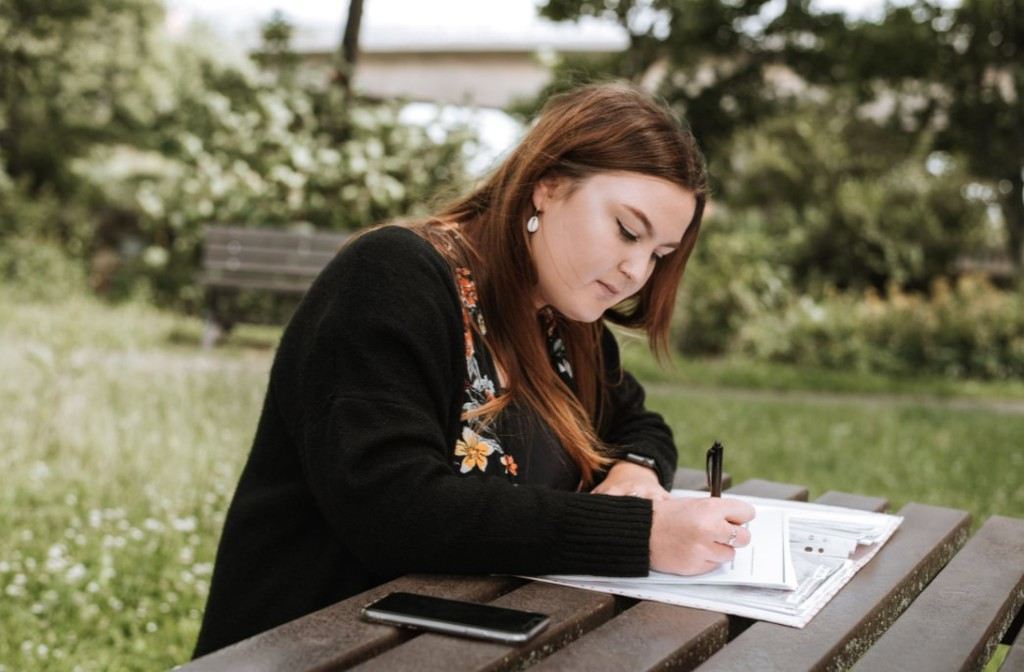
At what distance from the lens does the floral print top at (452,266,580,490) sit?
6.08ft

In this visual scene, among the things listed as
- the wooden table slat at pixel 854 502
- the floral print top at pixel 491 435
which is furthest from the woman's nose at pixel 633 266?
the wooden table slat at pixel 854 502

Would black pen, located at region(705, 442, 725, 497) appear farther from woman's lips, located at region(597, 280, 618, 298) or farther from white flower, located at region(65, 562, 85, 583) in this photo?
white flower, located at region(65, 562, 85, 583)

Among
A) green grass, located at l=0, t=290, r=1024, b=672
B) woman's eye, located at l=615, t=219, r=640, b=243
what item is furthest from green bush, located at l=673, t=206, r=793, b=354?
woman's eye, located at l=615, t=219, r=640, b=243

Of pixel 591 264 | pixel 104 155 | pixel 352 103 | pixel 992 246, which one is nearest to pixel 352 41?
pixel 352 103

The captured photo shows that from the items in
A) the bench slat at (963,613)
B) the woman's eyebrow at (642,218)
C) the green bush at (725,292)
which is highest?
the woman's eyebrow at (642,218)

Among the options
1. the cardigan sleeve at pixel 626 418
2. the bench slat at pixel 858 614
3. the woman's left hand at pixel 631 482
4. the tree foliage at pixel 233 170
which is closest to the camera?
the bench slat at pixel 858 614

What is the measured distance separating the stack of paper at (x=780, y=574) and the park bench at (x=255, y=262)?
7.15 metres

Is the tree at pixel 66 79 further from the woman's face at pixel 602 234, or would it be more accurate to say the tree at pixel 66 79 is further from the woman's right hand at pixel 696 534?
the woman's right hand at pixel 696 534

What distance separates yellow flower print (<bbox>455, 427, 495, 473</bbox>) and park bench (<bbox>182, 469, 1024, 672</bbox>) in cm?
30

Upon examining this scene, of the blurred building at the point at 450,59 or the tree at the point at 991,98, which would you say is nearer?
the tree at the point at 991,98

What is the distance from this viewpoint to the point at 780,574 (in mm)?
1600

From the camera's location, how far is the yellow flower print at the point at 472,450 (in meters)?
1.85

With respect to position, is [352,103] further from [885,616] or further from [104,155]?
[885,616]

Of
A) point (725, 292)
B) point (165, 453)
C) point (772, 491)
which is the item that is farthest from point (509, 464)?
point (725, 292)
